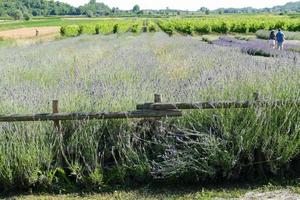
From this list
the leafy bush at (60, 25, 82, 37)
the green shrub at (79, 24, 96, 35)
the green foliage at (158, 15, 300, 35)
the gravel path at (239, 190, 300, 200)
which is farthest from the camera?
the green shrub at (79, 24, 96, 35)

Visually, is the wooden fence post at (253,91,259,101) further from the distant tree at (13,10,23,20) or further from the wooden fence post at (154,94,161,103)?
the distant tree at (13,10,23,20)

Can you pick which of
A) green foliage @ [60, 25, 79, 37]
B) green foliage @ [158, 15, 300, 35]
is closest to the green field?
green foliage @ [60, 25, 79, 37]

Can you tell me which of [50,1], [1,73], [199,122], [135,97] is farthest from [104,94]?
[50,1]

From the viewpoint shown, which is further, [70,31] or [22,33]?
[22,33]

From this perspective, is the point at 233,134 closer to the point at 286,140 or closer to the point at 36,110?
the point at 286,140

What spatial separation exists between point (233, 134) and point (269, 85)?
108 centimetres

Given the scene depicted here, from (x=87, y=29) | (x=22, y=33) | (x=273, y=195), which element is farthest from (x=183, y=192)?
(x=22, y=33)

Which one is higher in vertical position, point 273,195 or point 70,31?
point 273,195

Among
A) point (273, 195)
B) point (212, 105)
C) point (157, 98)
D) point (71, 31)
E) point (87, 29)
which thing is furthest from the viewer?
point (87, 29)

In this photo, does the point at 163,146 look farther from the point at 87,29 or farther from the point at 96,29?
the point at 96,29

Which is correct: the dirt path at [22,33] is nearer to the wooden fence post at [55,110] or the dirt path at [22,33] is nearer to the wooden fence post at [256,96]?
the wooden fence post at [55,110]

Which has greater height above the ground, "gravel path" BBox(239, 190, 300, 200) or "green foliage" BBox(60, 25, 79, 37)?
"gravel path" BBox(239, 190, 300, 200)

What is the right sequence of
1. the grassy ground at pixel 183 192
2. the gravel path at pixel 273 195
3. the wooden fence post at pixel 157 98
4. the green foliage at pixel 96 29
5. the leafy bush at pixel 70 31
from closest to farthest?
the gravel path at pixel 273 195 < the grassy ground at pixel 183 192 < the wooden fence post at pixel 157 98 < the leafy bush at pixel 70 31 < the green foliage at pixel 96 29

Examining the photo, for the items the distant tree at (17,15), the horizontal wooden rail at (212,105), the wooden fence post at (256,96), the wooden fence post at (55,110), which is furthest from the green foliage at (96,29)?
the distant tree at (17,15)
